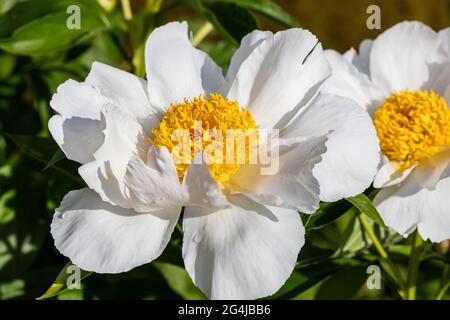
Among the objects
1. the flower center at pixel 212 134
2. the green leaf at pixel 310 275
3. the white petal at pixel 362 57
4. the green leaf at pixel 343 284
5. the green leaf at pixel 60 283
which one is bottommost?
the green leaf at pixel 343 284

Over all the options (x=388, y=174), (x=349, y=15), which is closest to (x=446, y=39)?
(x=388, y=174)

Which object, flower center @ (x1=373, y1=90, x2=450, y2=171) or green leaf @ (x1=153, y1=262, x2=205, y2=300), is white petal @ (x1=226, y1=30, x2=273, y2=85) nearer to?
flower center @ (x1=373, y1=90, x2=450, y2=171)

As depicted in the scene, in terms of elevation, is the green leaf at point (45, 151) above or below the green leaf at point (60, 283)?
above

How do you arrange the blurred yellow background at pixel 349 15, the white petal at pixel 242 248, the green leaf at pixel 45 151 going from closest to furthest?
the white petal at pixel 242 248, the green leaf at pixel 45 151, the blurred yellow background at pixel 349 15

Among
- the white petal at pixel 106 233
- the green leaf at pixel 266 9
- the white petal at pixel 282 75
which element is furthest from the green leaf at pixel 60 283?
the green leaf at pixel 266 9

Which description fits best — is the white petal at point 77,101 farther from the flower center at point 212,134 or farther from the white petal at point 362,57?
the white petal at point 362,57

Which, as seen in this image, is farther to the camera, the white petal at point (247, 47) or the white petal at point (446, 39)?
the white petal at point (446, 39)
